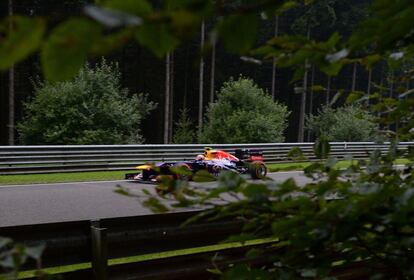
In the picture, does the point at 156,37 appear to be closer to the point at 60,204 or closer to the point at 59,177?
the point at 60,204

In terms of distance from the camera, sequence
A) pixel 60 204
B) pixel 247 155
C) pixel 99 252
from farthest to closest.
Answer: pixel 247 155
pixel 60 204
pixel 99 252

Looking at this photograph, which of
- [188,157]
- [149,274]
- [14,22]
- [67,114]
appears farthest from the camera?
[67,114]

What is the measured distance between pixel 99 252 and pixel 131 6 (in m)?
2.40

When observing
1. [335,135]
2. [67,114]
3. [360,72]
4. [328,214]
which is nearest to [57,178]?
[67,114]

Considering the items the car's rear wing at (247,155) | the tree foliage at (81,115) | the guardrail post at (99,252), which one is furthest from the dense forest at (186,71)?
the guardrail post at (99,252)

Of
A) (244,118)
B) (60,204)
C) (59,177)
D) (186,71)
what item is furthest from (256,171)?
(186,71)

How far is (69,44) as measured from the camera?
26.3 inches

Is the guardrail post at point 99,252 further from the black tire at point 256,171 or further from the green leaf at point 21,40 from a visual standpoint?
the green leaf at point 21,40

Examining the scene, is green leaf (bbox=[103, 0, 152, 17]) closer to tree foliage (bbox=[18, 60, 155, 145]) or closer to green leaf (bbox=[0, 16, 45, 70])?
green leaf (bbox=[0, 16, 45, 70])

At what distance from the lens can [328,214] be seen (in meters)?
1.20

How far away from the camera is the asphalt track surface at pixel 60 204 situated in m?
8.15

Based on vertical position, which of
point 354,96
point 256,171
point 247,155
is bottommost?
point 247,155

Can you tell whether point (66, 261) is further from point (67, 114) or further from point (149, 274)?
point (67, 114)

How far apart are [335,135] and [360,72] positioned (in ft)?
77.3
